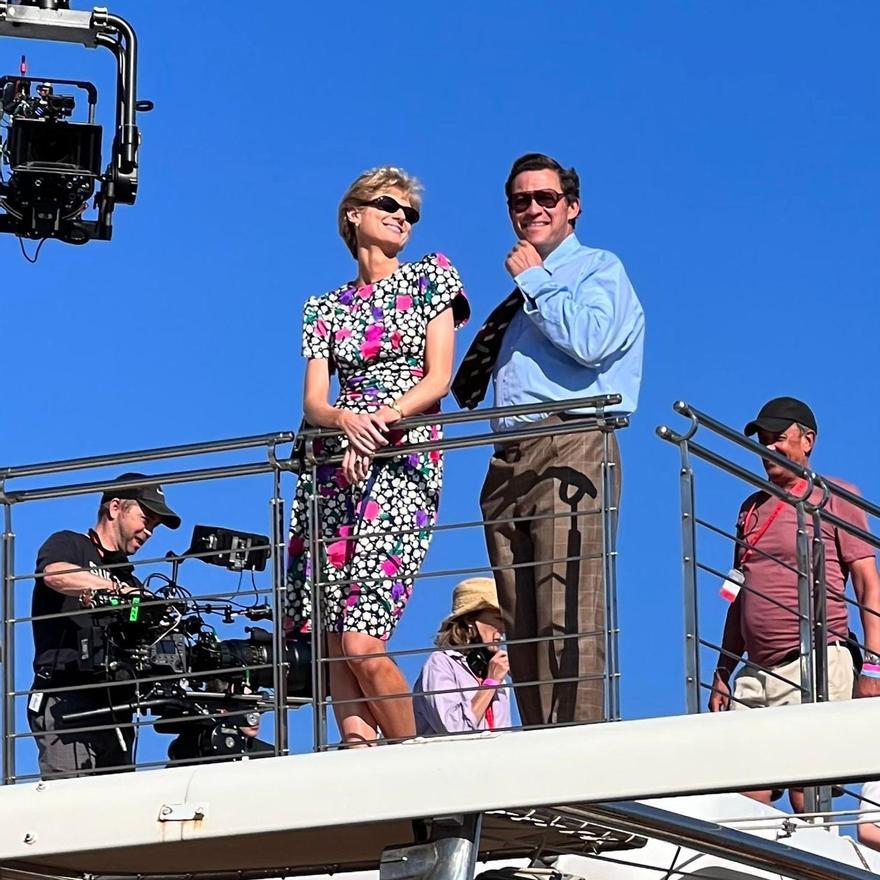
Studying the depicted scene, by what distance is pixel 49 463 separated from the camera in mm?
8805

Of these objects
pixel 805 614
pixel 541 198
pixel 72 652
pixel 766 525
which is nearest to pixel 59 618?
pixel 72 652

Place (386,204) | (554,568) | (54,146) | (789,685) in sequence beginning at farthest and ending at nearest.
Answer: (54,146) < (789,685) < (386,204) < (554,568)

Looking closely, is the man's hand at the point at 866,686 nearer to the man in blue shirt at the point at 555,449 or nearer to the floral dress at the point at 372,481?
the man in blue shirt at the point at 555,449

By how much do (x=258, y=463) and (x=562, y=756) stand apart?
1825mm

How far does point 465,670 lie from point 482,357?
1229 millimetres

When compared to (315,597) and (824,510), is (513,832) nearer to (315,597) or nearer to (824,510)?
(315,597)

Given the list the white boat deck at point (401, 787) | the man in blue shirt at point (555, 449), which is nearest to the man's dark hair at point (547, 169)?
the man in blue shirt at point (555, 449)

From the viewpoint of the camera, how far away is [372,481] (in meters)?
8.31

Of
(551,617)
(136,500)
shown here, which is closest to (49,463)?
(136,500)

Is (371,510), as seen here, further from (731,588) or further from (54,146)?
(54,146)

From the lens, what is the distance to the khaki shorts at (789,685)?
29.7 ft

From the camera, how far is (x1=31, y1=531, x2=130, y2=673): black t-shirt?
9242 millimetres

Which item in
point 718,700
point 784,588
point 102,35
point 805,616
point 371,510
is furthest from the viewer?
Answer: point 102,35

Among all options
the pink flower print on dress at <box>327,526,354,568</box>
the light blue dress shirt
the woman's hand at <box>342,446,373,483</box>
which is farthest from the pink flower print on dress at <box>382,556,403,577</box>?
A: the light blue dress shirt
